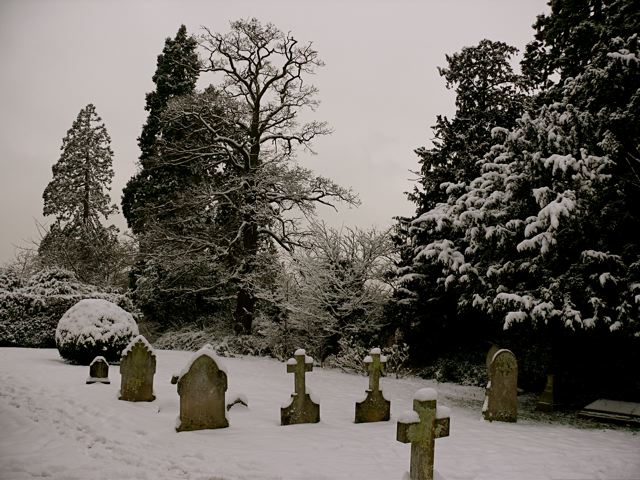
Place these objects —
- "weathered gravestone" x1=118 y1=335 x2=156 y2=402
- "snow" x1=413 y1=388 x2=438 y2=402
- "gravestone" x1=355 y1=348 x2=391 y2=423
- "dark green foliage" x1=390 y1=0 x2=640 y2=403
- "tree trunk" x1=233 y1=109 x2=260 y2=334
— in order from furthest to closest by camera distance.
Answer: "tree trunk" x1=233 y1=109 x2=260 y2=334 → "dark green foliage" x1=390 y1=0 x2=640 y2=403 → "weathered gravestone" x1=118 y1=335 x2=156 y2=402 → "gravestone" x1=355 y1=348 x2=391 y2=423 → "snow" x1=413 y1=388 x2=438 y2=402

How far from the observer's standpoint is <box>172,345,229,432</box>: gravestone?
7.05m

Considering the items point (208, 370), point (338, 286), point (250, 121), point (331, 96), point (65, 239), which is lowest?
point (208, 370)

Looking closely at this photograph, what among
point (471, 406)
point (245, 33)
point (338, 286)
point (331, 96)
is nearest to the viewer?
point (471, 406)

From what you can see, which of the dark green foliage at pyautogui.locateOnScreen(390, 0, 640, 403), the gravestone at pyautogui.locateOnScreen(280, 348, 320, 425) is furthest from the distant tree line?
the gravestone at pyautogui.locateOnScreen(280, 348, 320, 425)

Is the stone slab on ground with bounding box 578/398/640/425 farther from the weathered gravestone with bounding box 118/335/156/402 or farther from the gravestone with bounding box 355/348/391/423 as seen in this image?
the weathered gravestone with bounding box 118/335/156/402

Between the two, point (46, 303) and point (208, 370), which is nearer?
point (208, 370)

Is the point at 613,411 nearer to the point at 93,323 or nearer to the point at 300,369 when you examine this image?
the point at 300,369

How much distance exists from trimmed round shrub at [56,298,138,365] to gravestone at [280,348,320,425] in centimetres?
660

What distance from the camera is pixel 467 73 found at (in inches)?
647

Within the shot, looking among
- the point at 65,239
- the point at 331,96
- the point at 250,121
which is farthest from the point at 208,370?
the point at 65,239

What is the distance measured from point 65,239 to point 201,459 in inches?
967

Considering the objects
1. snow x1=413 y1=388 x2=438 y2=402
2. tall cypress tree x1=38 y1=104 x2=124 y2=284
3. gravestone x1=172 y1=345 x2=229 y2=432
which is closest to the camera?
snow x1=413 y1=388 x2=438 y2=402

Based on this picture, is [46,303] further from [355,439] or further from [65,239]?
[355,439]

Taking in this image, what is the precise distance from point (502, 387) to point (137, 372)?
6643 mm
